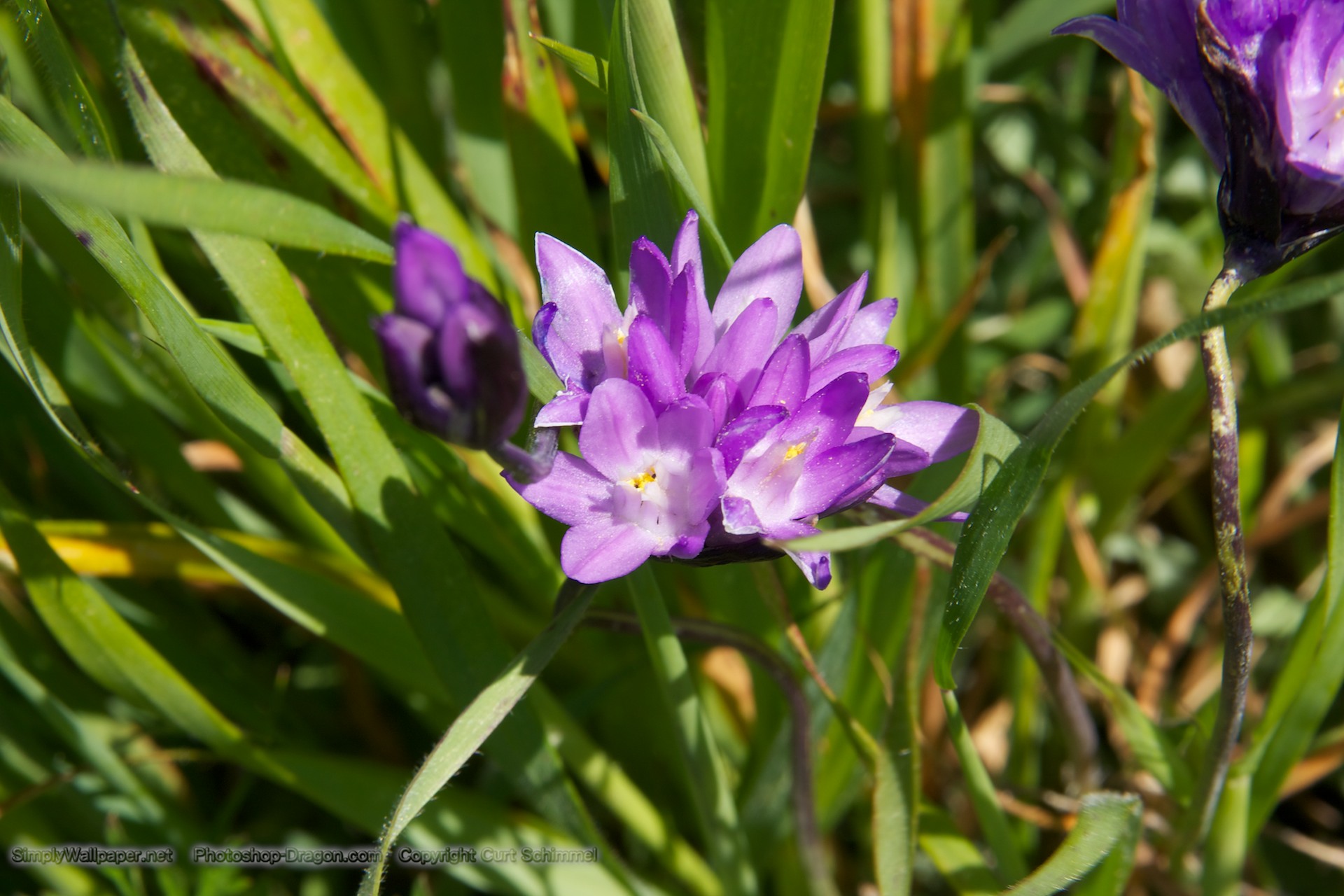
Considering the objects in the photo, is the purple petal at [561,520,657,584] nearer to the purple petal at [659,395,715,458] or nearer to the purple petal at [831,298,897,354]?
the purple petal at [659,395,715,458]

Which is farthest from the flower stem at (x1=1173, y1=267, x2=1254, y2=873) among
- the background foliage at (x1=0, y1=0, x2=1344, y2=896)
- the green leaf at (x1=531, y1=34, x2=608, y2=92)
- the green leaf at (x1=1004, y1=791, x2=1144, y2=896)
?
the green leaf at (x1=531, y1=34, x2=608, y2=92)

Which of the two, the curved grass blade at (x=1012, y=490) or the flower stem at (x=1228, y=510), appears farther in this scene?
the flower stem at (x=1228, y=510)

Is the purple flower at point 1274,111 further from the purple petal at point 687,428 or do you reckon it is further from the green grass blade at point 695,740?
the green grass blade at point 695,740

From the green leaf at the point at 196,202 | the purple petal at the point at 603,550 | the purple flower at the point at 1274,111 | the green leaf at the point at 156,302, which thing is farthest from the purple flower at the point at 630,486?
the purple flower at the point at 1274,111

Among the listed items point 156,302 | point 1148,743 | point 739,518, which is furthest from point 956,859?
point 156,302

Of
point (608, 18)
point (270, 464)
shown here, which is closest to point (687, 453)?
point (608, 18)

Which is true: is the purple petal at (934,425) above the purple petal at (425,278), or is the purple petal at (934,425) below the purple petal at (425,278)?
below
